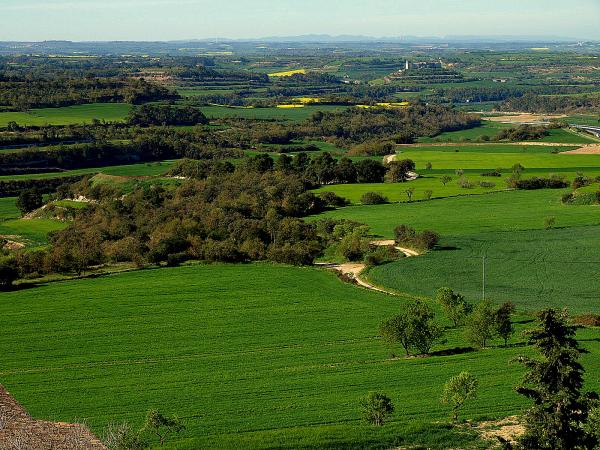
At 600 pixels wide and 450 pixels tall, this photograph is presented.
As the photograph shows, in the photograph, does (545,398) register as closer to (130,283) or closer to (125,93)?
(130,283)

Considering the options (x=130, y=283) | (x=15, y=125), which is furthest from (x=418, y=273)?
(x=15, y=125)

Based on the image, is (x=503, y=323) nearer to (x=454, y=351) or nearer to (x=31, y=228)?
(x=454, y=351)

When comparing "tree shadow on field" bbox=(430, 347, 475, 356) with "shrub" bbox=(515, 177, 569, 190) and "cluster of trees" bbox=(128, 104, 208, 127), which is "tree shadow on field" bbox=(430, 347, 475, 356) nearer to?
"shrub" bbox=(515, 177, 569, 190)

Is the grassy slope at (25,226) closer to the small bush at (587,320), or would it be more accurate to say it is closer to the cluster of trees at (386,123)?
the small bush at (587,320)

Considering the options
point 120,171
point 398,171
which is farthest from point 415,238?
point 120,171

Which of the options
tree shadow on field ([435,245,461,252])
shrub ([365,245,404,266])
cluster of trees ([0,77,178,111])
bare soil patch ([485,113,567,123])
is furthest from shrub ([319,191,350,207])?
bare soil patch ([485,113,567,123])
